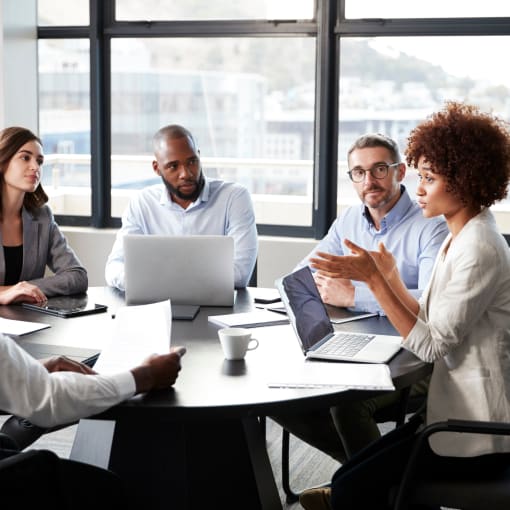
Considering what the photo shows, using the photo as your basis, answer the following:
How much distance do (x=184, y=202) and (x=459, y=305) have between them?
1.76 metres

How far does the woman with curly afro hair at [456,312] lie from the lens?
2092mm

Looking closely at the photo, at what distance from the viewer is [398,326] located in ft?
7.29

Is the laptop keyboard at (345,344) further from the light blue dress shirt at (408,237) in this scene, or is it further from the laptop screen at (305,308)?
the light blue dress shirt at (408,237)

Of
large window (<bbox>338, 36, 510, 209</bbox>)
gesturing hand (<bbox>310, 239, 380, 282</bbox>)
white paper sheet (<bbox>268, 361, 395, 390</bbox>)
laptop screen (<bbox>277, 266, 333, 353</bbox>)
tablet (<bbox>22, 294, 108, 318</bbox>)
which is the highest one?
large window (<bbox>338, 36, 510, 209</bbox>)

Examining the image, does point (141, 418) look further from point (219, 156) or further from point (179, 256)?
point (219, 156)

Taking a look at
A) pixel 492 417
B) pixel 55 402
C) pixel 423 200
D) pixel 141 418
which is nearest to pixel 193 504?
pixel 141 418

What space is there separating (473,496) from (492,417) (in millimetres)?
212

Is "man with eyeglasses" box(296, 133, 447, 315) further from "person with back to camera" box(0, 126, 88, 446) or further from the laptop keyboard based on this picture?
"person with back to camera" box(0, 126, 88, 446)

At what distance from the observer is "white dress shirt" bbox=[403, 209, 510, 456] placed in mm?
2137

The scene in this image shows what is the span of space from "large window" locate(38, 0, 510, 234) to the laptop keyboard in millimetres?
2721

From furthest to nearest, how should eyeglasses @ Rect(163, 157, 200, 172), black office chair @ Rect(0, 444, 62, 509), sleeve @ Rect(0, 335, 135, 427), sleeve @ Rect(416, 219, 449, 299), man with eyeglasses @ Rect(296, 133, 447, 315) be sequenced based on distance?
eyeglasses @ Rect(163, 157, 200, 172), man with eyeglasses @ Rect(296, 133, 447, 315), sleeve @ Rect(416, 219, 449, 299), sleeve @ Rect(0, 335, 135, 427), black office chair @ Rect(0, 444, 62, 509)

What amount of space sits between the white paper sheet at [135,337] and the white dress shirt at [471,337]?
64 centimetres

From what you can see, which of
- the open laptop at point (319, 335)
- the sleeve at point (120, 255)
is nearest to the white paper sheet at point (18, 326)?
the sleeve at point (120, 255)

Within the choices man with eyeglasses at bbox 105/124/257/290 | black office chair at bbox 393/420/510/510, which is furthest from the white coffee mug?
man with eyeglasses at bbox 105/124/257/290
